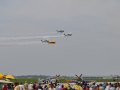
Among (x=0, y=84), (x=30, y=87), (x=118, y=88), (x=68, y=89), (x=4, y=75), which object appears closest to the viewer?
(x=118, y=88)

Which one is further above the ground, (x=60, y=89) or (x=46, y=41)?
(x=46, y=41)

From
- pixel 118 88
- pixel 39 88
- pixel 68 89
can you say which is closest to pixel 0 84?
pixel 39 88

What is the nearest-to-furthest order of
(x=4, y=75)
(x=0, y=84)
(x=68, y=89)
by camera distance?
1. (x=68, y=89)
2. (x=0, y=84)
3. (x=4, y=75)

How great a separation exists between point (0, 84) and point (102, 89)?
11.1 meters

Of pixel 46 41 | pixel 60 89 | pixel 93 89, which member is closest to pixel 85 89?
pixel 93 89

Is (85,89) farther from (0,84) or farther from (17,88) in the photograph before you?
(0,84)

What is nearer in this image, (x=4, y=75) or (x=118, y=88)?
(x=118, y=88)

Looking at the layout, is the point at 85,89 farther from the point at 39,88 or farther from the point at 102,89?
the point at 39,88

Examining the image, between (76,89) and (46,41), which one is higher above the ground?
(46,41)

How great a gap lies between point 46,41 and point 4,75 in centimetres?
631

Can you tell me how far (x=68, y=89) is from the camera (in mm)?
33594

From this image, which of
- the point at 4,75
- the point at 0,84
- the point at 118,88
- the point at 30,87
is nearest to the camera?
the point at 118,88

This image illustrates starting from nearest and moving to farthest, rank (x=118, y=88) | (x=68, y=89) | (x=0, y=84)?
1. (x=118, y=88)
2. (x=68, y=89)
3. (x=0, y=84)

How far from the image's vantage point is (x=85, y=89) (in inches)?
1352
